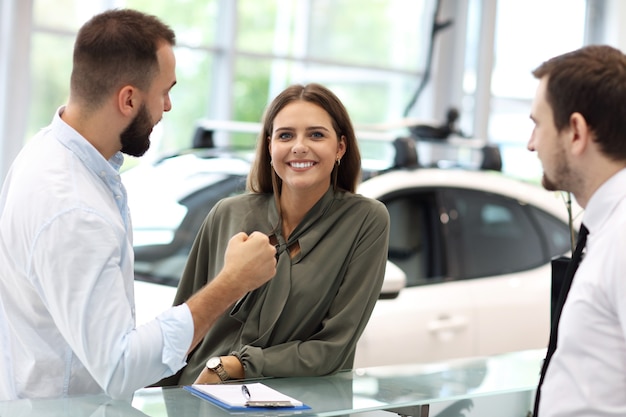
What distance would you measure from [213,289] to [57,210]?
366 millimetres

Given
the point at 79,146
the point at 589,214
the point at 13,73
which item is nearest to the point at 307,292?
the point at 79,146

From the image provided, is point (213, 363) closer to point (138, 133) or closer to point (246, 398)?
point (246, 398)

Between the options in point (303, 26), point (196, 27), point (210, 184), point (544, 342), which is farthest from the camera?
point (303, 26)

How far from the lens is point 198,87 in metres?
9.42

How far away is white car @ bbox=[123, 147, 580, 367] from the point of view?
13.0 ft

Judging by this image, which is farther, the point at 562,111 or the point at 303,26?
the point at 303,26

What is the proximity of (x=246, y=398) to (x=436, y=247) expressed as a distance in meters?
2.33

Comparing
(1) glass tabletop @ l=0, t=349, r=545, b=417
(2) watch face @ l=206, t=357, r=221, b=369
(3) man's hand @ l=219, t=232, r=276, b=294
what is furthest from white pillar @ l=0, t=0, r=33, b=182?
(3) man's hand @ l=219, t=232, r=276, b=294

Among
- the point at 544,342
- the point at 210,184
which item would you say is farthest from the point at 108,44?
the point at 544,342

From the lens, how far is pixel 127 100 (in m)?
2.07

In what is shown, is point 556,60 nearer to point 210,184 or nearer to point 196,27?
point 210,184

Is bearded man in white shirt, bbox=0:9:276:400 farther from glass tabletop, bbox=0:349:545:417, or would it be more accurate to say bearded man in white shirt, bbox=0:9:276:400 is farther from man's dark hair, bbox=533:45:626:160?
man's dark hair, bbox=533:45:626:160

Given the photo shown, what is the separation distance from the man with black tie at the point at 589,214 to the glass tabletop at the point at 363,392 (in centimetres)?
48

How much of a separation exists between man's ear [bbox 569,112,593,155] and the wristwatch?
3.75 ft
